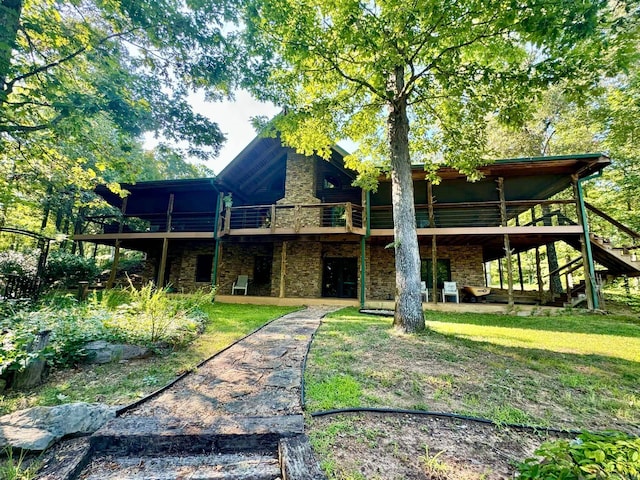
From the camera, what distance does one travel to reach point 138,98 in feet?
19.8

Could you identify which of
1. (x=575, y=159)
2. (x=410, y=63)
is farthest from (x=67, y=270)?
(x=575, y=159)

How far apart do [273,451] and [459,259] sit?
12154 millimetres

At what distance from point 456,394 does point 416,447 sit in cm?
114

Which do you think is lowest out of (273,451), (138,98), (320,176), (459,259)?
(273,451)

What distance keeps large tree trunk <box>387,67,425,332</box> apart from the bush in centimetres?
1273

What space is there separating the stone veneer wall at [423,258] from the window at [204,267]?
8194 mm

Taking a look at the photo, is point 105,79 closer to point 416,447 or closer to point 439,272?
point 416,447

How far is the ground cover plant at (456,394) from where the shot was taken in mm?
1922

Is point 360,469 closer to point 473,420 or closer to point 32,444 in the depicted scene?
point 473,420

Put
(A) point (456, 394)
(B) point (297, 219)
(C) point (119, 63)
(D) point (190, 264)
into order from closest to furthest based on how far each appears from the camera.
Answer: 1. (A) point (456, 394)
2. (C) point (119, 63)
3. (B) point (297, 219)
4. (D) point (190, 264)

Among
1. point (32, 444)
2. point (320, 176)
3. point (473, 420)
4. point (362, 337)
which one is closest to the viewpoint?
point (32, 444)

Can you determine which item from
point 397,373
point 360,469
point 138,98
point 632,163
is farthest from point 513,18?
point 632,163

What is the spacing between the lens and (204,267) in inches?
577

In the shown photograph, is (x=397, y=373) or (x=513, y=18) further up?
Result: (x=513, y=18)
